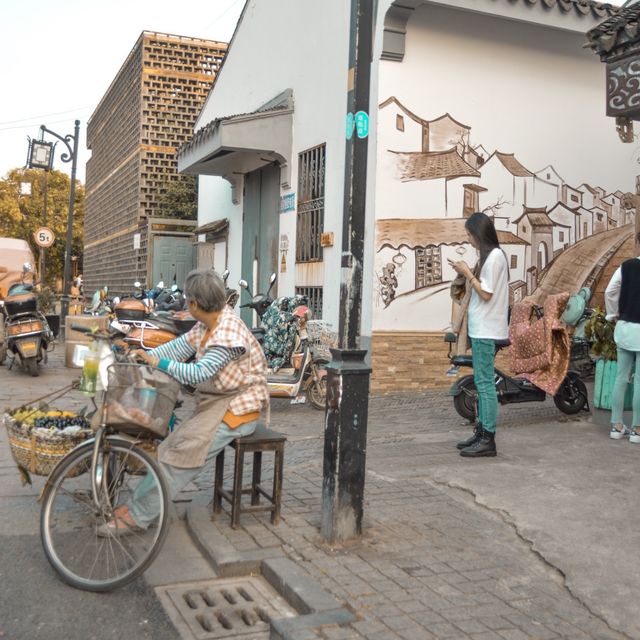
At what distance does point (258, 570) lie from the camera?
4176 millimetres

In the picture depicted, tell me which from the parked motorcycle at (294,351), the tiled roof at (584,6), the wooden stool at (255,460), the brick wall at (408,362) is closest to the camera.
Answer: the wooden stool at (255,460)

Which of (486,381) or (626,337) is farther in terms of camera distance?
(626,337)

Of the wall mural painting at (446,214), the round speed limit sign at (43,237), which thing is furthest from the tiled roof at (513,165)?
the round speed limit sign at (43,237)

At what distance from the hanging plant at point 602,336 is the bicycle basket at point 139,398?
4743 mm

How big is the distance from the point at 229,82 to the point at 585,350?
32.0 feet

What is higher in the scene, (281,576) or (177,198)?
(177,198)

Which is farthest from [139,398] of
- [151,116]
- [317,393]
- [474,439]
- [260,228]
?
[151,116]

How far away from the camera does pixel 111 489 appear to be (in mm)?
4121

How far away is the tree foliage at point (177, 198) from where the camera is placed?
21.4 metres

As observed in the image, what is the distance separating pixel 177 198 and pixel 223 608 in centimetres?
1866

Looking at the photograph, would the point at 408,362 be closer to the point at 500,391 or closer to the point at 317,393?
the point at 317,393

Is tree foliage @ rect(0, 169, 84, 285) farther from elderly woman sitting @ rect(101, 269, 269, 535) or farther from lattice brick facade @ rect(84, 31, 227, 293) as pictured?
elderly woman sitting @ rect(101, 269, 269, 535)

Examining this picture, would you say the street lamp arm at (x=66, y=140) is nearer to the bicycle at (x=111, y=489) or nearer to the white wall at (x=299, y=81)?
the white wall at (x=299, y=81)

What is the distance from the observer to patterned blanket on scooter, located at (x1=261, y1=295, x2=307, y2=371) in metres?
9.19
